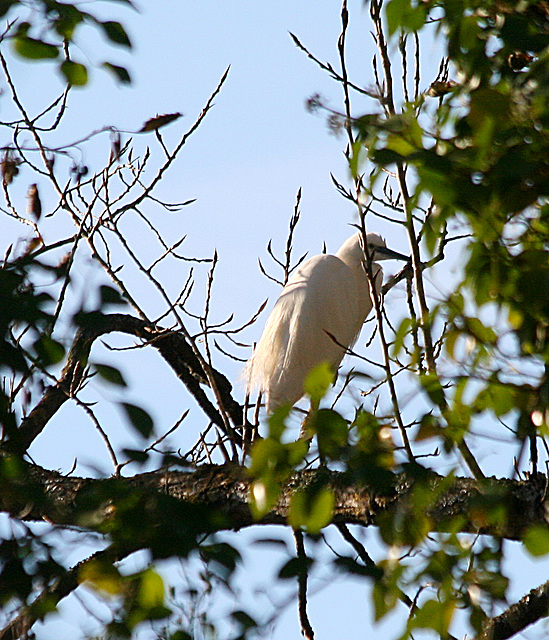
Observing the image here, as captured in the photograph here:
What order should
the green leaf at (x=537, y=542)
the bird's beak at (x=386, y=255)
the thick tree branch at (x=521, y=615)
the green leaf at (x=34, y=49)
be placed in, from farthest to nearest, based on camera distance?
the bird's beak at (x=386, y=255) < the thick tree branch at (x=521, y=615) < the green leaf at (x=34, y=49) < the green leaf at (x=537, y=542)

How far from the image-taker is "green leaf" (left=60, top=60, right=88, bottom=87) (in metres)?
A: 0.87

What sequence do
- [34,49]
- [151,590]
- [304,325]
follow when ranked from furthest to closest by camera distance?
[304,325], [34,49], [151,590]

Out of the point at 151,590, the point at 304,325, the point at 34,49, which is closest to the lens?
the point at 151,590

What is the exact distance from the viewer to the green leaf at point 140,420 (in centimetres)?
85

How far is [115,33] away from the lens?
84 centimetres

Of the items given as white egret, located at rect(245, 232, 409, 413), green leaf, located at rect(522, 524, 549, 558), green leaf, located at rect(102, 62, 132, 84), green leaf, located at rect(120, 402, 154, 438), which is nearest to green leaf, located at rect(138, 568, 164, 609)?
green leaf, located at rect(120, 402, 154, 438)

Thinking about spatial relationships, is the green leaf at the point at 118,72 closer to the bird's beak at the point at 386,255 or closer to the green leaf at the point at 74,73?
the green leaf at the point at 74,73

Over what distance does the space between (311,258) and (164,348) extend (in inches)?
83.9

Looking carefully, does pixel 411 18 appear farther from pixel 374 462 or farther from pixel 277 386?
pixel 277 386

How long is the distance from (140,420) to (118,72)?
14.1 inches

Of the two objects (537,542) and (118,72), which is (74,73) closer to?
(118,72)

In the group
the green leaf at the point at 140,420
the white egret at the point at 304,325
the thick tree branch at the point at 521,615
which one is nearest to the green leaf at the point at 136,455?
the green leaf at the point at 140,420

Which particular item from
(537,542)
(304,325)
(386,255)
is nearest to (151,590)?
(537,542)

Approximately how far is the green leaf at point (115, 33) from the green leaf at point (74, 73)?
5 centimetres
